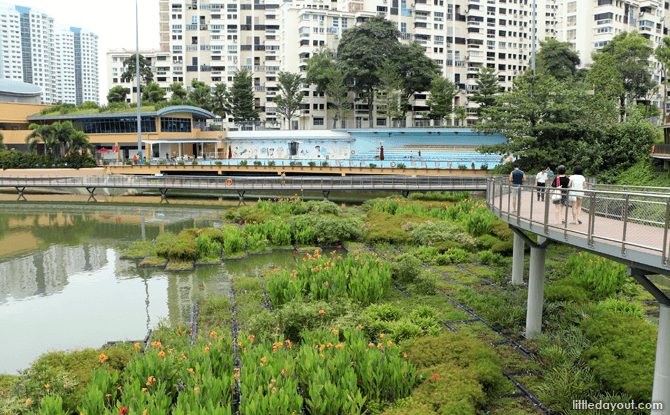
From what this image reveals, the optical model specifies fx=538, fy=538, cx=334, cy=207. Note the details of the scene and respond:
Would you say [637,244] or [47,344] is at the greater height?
[637,244]

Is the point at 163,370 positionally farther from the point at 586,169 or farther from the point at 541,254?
the point at 586,169

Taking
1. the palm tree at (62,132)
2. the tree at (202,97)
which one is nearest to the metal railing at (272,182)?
the palm tree at (62,132)

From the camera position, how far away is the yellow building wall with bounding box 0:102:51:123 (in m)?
67.1

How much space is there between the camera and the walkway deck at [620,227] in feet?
25.5

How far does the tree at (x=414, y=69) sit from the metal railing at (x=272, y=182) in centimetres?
3196

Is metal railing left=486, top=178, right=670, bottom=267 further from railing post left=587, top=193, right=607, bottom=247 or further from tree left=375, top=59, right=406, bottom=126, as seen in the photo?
tree left=375, top=59, right=406, bottom=126

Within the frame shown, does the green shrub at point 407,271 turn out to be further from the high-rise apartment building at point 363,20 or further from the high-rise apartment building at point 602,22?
the high-rise apartment building at point 602,22

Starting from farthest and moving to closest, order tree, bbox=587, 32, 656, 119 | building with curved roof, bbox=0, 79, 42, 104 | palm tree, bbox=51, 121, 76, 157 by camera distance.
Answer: building with curved roof, bbox=0, 79, 42, 104 < tree, bbox=587, 32, 656, 119 < palm tree, bbox=51, 121, 76, 157

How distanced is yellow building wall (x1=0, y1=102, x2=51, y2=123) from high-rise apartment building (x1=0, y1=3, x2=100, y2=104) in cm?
11188

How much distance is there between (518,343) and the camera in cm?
1266

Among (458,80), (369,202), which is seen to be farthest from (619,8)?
(369,202)

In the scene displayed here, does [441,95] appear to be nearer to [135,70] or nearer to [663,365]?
[135,70]

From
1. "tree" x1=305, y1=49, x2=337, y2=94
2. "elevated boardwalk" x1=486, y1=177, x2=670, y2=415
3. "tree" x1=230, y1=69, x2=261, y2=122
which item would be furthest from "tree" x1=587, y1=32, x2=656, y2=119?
"elevated boardwalk" x1=486, y1=177, x2=670, y2=415

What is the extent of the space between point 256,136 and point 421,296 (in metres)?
48.9
